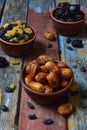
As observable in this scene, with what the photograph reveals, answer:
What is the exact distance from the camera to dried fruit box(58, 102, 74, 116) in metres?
1.04

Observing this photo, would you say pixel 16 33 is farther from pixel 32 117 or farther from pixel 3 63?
pixel 32 117

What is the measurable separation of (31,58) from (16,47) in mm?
75

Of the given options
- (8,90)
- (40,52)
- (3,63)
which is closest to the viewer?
(8,90)

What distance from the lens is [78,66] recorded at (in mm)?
1248

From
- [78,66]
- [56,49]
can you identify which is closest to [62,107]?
[78,66]

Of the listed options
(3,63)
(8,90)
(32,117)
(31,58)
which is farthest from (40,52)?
(32,117)

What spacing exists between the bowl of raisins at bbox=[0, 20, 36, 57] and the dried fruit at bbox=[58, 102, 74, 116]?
1.08 feet

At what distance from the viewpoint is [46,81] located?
105 centimetres

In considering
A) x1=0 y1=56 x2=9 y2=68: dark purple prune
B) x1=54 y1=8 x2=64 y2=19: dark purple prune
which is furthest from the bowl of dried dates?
x1=54 y1=8 x2=64 y2=19: dark purple prune

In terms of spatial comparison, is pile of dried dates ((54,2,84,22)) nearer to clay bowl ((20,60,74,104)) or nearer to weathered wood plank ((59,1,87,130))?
weathered wood plank ((59,1,87,130))

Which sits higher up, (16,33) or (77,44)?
(16,33)

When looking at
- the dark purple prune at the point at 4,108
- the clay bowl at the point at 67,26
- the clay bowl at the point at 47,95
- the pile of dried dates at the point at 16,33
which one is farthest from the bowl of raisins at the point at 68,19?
the dark purple prune at the point at 4,108

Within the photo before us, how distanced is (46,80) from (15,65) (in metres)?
0.24

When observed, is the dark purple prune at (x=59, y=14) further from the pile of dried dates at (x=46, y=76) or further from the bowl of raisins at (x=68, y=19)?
the pile of dried dates at (x=46, y=76)
